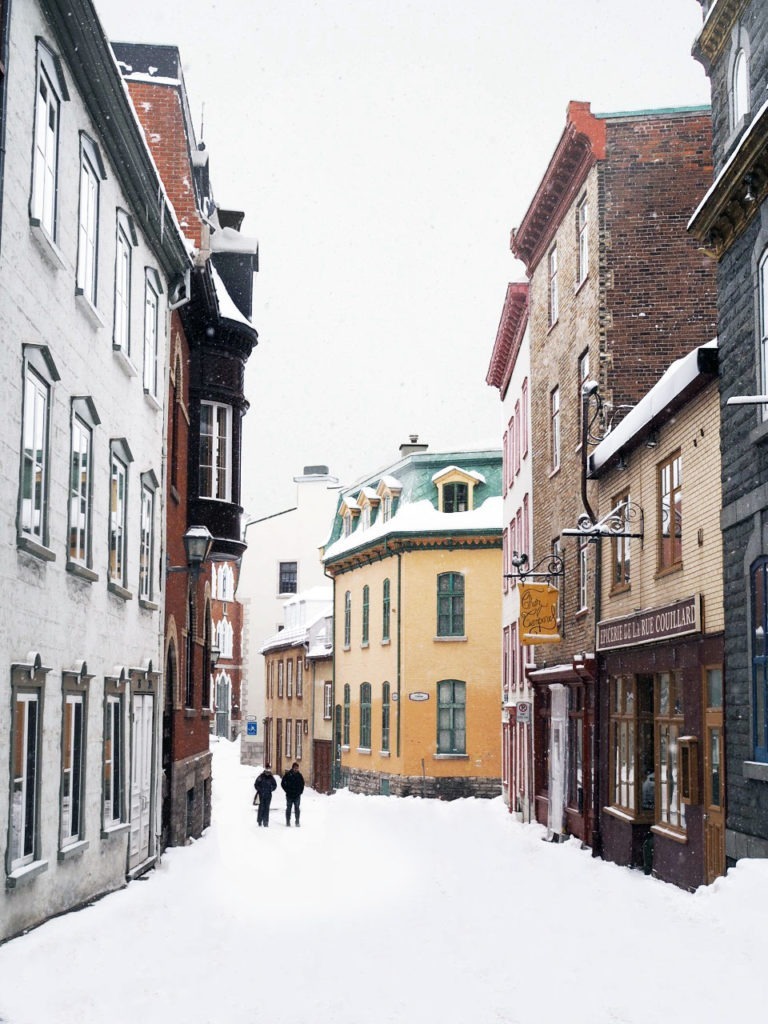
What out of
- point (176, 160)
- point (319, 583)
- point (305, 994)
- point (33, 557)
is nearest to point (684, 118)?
point (176, 160)

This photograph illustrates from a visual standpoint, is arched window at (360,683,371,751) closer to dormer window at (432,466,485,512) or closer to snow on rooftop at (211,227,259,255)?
dormer window at (432,466,485,512)

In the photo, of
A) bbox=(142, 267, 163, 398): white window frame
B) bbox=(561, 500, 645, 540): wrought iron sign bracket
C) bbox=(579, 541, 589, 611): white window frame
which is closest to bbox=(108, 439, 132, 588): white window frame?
bbox=(142, 267, 163, 398): white window frame

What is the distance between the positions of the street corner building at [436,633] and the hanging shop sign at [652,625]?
61.3 feet

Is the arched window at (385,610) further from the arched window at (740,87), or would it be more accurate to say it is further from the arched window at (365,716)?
the arched window at (740,87)

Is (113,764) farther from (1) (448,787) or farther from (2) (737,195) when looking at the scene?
(1) (448,787)

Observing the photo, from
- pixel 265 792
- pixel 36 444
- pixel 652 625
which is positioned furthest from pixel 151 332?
pixel 265 792

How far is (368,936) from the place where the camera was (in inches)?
524

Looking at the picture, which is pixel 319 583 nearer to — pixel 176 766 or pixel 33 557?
pixel 176 766

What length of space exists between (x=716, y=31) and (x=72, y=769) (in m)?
11.0

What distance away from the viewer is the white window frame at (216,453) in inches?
1048

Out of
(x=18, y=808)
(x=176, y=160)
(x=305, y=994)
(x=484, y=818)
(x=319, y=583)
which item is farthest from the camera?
(x=319, y=583)

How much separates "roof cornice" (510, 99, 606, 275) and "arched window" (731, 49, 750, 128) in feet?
28.2

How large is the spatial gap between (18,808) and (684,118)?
686 inches

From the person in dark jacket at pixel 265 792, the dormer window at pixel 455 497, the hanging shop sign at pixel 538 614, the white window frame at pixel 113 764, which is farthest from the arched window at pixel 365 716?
the white window frame at pixel 113 764
